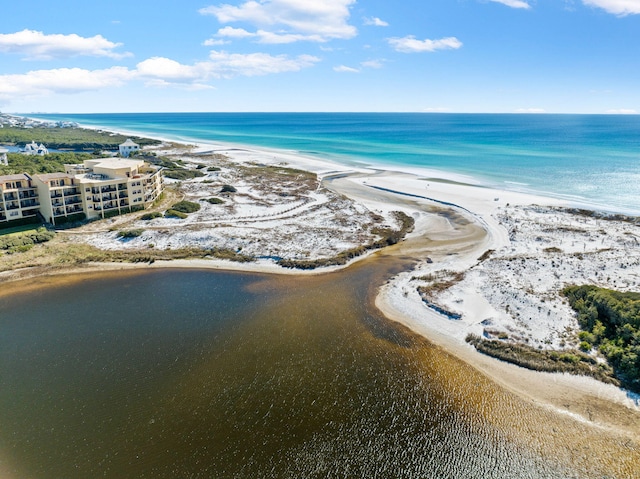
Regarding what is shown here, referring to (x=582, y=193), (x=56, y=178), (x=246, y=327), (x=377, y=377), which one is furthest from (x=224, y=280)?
(x=582, y=193)

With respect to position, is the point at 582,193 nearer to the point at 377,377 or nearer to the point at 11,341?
the point at 377,377

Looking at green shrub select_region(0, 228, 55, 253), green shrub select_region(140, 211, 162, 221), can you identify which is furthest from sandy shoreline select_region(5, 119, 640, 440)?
green shrub select_region(140, 211, 162, 221)

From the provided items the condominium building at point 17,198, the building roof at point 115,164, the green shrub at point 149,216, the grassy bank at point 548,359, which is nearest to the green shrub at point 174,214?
the green shrub at point 149,216

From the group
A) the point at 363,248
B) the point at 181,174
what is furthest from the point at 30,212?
the point at 363,248

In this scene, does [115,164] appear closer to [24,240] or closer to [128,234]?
[128,234]

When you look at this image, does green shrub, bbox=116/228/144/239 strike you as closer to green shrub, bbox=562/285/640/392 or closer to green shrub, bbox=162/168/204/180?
green shrub, bbox=162/168/204/180

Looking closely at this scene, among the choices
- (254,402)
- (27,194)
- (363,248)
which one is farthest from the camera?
(27,194)
